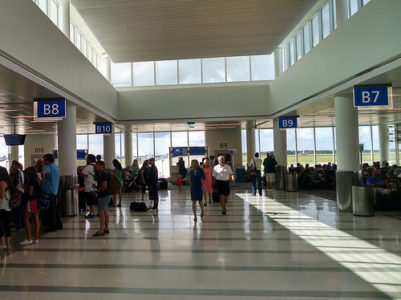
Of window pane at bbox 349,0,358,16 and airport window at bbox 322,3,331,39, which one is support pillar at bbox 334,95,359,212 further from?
airport window at bbox 322,3,331,39

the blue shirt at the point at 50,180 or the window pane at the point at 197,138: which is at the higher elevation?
the window pane at the point at 197,138

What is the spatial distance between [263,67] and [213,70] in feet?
9.45

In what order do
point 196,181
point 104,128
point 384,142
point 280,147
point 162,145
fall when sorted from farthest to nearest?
point 162,145 → point 384,142 → point 280,147 → point 104,128 → point 196,181

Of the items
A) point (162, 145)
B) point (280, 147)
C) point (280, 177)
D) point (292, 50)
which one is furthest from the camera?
point (162, 145)

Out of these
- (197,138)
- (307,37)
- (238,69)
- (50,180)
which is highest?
(238,69)

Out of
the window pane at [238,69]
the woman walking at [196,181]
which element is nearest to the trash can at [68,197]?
the woman walking at [196,181]

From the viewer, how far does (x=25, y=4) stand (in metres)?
6.64

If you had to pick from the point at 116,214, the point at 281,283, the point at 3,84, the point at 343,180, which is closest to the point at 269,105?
the point at 343,180

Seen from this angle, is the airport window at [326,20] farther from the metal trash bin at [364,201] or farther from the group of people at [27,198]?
the group of people at [27,198]

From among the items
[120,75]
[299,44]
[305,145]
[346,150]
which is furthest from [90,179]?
[305,145]

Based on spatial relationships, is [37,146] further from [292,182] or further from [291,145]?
[291,145]

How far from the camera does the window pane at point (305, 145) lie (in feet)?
93.7

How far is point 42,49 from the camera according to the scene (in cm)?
757

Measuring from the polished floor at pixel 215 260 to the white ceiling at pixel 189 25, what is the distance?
6.45 meters
